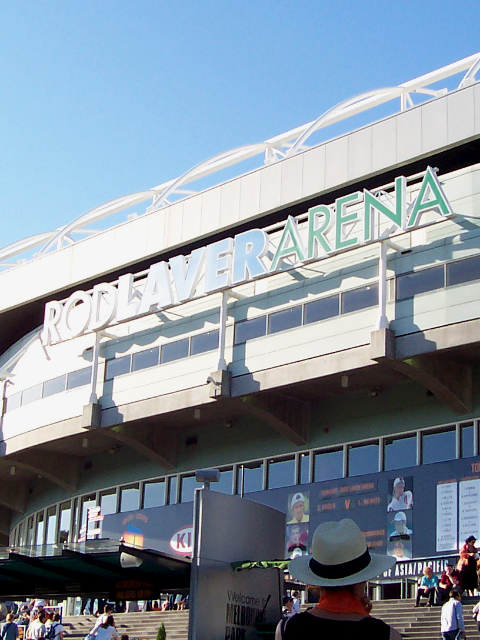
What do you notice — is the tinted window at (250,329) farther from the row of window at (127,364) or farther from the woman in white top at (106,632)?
the woman in white top at (106,632)

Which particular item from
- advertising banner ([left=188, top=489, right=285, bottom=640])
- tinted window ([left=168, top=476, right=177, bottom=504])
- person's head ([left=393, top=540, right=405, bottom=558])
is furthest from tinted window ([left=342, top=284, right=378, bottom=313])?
advertising banner ([left=188, top=489, right=285, bottom=640])

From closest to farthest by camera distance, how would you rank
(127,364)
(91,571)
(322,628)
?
(322,628)
(91,571)
(127,364)

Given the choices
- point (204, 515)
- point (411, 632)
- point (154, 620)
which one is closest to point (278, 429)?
point (154, 620)

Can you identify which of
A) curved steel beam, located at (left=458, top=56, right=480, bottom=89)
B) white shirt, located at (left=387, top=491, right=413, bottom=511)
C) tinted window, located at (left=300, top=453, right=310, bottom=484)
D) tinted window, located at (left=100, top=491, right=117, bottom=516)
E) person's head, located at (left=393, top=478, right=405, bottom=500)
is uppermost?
curved steel beam, located at (left=458, top=56, right=480, bottom=89)

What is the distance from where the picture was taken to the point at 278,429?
31531 millimetres

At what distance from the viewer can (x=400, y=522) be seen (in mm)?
28594

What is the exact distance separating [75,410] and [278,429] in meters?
7.49

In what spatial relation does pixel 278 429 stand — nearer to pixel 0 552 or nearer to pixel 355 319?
pixel 355 319

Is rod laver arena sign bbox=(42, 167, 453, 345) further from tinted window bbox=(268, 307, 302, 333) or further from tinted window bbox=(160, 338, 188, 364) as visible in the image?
tinted window bbox=(268, 307, 302, 333)

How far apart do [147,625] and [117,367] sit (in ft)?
33.1

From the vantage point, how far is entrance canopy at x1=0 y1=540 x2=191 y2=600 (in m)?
18.7

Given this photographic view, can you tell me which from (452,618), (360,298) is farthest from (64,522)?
(452,618)

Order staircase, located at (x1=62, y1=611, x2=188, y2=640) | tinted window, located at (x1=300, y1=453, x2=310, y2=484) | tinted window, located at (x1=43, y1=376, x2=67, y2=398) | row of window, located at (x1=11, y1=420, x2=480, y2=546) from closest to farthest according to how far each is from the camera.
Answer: staircase, located at (x1=62, y1=611, x2=188, y2=640), row of window, located at (x1=11, y1=420, x2=480, y2=546), tinted window, located at (x1=300, y1=453, x2=310, y2=484), tinted window, located at (x1=43, y1=376, x2=67, y2=398)

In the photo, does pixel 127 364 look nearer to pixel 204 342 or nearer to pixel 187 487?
pixel 204 342
